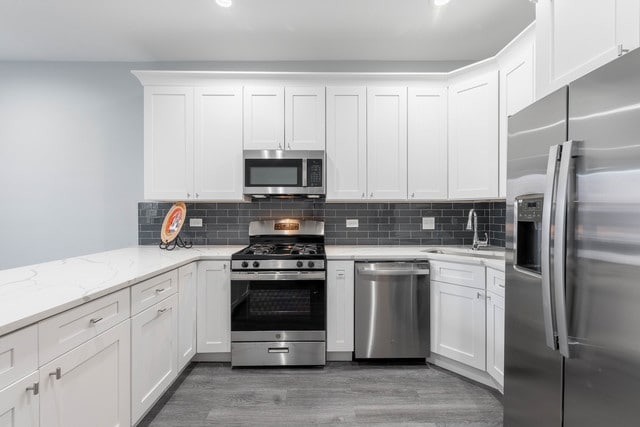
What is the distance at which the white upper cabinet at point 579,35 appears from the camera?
110 centimetres

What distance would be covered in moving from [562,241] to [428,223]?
2.19 m

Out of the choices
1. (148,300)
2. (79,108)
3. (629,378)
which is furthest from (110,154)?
(629,378)

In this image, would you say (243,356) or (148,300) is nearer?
(148,300)

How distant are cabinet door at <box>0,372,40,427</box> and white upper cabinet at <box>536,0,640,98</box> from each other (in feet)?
7.34

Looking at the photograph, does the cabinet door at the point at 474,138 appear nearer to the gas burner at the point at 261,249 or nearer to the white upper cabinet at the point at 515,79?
the white upper cabinet at the point at 515,79

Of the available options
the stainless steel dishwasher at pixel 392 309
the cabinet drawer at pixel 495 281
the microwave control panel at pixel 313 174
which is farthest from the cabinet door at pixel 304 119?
the cabinet drawer at pixel 495 281

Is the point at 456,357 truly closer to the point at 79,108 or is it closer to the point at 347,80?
the point at 347,80

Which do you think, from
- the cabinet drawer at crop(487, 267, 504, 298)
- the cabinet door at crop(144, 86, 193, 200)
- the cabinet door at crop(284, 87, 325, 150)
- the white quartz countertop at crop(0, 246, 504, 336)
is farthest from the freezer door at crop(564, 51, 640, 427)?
the cabinet door at crop(144, 86, 193, 200)

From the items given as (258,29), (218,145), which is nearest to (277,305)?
(218,145)

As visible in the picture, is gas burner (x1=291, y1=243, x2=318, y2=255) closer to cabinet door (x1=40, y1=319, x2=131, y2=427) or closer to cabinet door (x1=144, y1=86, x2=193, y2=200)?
cabinet door (x1=144, y1=86, x2=193, y2=200)

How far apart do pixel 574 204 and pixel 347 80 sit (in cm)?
225

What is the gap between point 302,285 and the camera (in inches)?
103

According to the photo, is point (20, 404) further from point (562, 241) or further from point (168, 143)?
point (168, 143)

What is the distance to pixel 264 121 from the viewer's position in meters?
2.94
